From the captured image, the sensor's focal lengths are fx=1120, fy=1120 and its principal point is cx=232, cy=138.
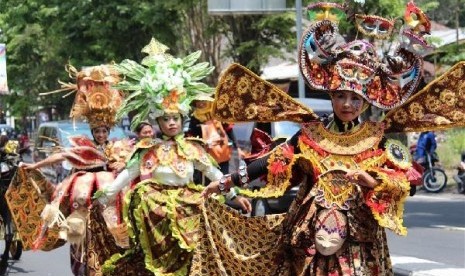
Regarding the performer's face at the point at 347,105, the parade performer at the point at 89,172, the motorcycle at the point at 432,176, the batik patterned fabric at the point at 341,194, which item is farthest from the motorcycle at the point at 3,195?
the motorcycle at the point at 432,176

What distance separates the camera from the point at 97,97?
908 centimetres

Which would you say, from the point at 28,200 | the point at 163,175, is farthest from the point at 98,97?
the point at 163,175

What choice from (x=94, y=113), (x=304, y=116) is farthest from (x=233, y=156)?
(x=304, y=116)

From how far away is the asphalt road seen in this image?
1198 cm

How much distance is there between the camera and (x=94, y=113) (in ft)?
29.7

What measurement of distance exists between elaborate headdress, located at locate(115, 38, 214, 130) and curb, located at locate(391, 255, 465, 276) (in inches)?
103

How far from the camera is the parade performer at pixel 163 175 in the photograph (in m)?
7.55

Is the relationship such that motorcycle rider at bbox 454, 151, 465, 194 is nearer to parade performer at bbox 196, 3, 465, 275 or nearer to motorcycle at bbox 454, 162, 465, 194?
motorcycle at bbox 454, 162, 465, 194

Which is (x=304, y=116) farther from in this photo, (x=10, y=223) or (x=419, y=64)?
(x=10, y=223)

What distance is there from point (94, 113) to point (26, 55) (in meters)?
31.4

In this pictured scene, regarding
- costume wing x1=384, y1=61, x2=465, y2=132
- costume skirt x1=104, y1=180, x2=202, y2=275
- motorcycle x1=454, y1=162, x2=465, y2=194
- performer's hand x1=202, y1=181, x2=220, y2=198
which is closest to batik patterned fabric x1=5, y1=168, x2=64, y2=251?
costume skirt x1=104, y1=180, x2=202, y2=275

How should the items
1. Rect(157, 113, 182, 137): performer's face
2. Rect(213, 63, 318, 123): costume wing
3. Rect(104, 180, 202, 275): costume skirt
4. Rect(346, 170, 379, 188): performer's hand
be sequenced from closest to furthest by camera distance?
Rect(346, 170, 379, 188): performer's hand → Rect(213, 63, 318, 123): costume wing → Rect(104, 180, 202, 275): costume skirt → Rect(157, 113, 182, 137): performer's face

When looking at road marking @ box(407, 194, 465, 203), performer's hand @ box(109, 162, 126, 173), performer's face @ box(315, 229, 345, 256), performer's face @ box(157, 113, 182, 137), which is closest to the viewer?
performer's face @ box(315, 229, 345, 256)

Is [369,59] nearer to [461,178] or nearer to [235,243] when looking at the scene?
[235,243]
